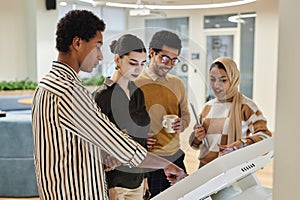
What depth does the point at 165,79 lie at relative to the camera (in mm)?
1482

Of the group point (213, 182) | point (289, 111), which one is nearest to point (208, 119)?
point (213, 182)

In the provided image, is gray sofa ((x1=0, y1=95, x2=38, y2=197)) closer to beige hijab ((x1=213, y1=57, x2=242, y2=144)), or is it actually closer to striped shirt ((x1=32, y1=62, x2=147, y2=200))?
striped shirt ((x1=32, y1=62, x2=147, y2=200))

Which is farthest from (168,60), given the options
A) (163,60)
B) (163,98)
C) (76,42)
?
(76,42)

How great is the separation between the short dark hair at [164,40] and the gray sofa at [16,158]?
2.62 meters

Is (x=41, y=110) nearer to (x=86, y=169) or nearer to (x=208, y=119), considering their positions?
(x=86, y=169)

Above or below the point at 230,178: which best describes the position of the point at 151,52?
above

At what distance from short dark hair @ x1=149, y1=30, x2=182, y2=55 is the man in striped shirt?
0.21 metres

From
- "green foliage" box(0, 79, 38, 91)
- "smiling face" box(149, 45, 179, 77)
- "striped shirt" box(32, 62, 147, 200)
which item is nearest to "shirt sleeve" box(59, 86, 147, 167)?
"striped shirt" box(32, 62, 147, 200)

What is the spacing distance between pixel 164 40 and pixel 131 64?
174 mm

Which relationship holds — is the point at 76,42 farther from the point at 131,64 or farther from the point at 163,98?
the point at 163,98

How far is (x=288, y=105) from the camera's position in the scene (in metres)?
0.42

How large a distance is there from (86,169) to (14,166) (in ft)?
9.26

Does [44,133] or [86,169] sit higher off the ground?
[44,133]

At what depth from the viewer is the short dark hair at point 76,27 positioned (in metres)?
1.36
